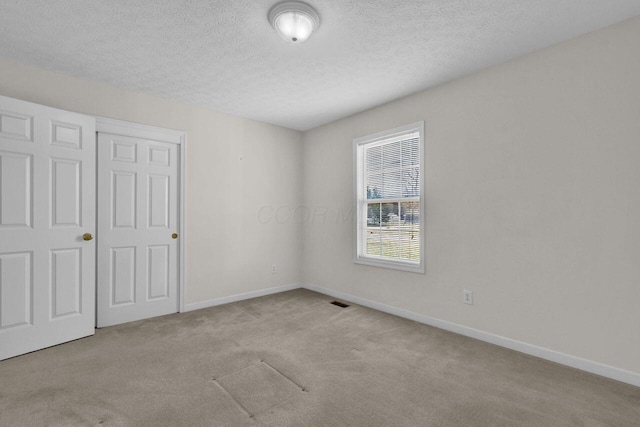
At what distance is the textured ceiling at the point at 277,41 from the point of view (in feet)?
6.88

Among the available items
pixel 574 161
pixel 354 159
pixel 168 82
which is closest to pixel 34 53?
pixel 168 82

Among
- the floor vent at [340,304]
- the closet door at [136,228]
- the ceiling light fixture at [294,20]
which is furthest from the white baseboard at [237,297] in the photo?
the ceiling light fixture at [294,20]

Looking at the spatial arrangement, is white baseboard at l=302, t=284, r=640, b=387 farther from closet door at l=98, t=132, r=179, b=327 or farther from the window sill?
closet door at l=98, t=132, r=179, b=327

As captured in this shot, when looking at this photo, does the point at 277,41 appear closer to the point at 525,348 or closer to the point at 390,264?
the point at 390,264

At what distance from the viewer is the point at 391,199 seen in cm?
387

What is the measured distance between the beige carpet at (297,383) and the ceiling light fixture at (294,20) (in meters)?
2.58

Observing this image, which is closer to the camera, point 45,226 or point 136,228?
point 45,226

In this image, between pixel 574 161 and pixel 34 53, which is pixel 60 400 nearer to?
pixel 34 53

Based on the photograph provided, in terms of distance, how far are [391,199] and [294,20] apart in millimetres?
2367

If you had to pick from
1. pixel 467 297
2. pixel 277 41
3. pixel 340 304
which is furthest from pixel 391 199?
pixel 277 41

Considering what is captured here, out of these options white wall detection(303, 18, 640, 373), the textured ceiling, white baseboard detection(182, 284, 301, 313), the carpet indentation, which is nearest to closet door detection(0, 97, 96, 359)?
the textured ceiling

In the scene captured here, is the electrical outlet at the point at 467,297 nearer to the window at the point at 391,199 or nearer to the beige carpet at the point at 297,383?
the beige carpet at the point at 297,383

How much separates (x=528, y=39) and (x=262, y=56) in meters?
2.23

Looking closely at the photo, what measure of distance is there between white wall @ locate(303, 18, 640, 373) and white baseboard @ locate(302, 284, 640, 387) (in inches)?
1.8
